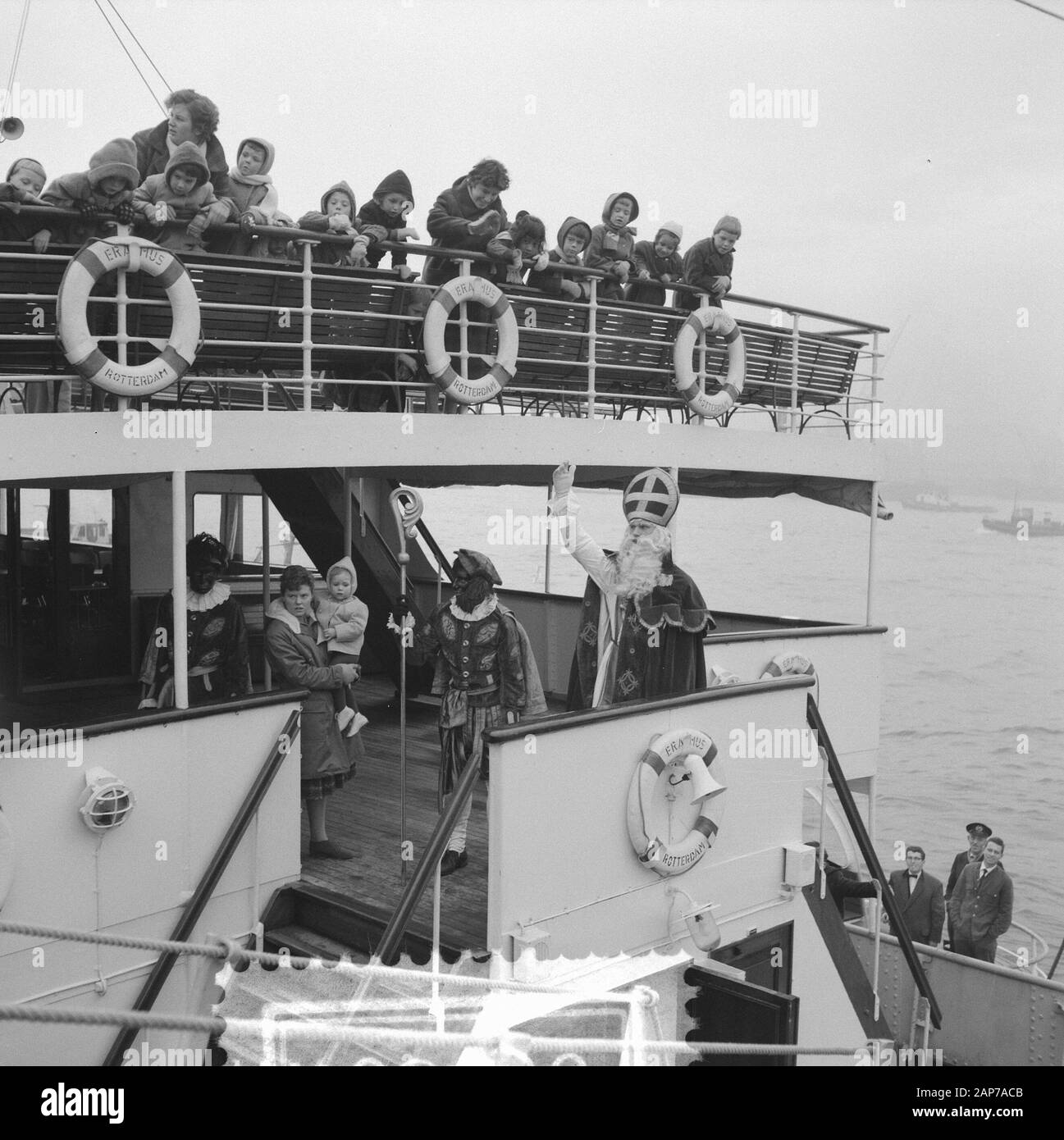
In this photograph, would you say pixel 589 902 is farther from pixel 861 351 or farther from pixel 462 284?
pixel 861 351

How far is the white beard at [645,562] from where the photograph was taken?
6.14 m

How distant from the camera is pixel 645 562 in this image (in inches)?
242

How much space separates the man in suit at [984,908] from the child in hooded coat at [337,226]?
8.19 m

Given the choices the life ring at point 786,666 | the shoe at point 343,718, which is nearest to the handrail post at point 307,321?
the shoe at point 343,718

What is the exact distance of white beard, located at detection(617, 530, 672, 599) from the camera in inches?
242

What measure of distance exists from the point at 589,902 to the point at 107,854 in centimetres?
224

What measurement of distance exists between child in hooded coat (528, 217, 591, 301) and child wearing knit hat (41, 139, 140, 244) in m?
3.11

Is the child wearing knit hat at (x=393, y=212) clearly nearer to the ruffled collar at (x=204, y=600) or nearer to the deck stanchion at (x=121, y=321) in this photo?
the deck stanchion at (x=121, y=321)

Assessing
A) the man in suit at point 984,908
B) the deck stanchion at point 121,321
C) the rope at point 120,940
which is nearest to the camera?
the rope at point 120,940

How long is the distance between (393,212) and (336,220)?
0.68 metres

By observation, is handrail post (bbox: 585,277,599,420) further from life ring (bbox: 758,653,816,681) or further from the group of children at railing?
life ring (bbox: 758,653,816,681)

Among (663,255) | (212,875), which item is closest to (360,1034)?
(212,875)

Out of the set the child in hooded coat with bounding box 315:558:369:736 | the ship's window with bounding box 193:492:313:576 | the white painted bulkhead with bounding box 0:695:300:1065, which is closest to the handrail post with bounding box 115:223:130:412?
the child in hooded coat with bounding box 315:558:369:736
